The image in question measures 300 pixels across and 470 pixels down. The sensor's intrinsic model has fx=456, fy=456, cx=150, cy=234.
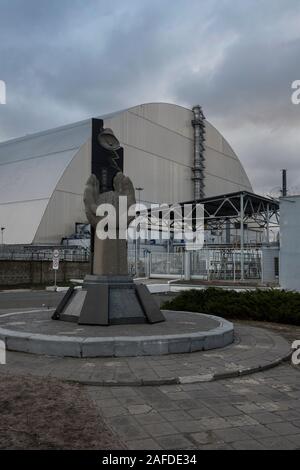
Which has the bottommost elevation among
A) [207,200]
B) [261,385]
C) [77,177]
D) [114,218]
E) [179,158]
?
[261,385]

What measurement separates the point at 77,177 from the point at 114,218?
36.9 m

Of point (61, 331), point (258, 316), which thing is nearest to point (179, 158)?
point (258, 316)

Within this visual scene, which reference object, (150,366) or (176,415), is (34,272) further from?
(176,415)

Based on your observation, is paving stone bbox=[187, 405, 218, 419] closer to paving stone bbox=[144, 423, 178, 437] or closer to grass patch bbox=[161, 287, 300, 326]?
paving stone bbox=[144, 423, 178, 437]

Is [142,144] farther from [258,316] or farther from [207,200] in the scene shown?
[258,316]

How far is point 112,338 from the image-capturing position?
305 inches

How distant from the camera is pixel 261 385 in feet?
20.9

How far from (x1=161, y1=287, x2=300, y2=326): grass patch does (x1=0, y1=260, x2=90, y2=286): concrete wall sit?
22925 mm

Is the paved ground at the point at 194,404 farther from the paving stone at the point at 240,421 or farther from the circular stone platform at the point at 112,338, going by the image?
the circular stone platform at the point at 112,338

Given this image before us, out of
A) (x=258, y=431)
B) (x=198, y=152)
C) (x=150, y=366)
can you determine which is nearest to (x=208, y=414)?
(x=258, y=431)

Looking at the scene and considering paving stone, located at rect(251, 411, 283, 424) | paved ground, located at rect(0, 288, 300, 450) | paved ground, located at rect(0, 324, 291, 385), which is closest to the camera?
paved ground, located at rect(0, 288, 300, 450)

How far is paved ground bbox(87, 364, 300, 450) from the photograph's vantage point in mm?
4336

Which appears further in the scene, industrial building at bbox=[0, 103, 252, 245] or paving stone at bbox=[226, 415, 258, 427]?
industrial building at bbox=[0, 103, 252, 245]

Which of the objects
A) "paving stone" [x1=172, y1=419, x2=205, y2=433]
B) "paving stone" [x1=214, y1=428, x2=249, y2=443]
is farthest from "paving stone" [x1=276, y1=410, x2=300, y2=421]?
"paving stone" [x1=172, y1=419, x2=205, y2=433]
